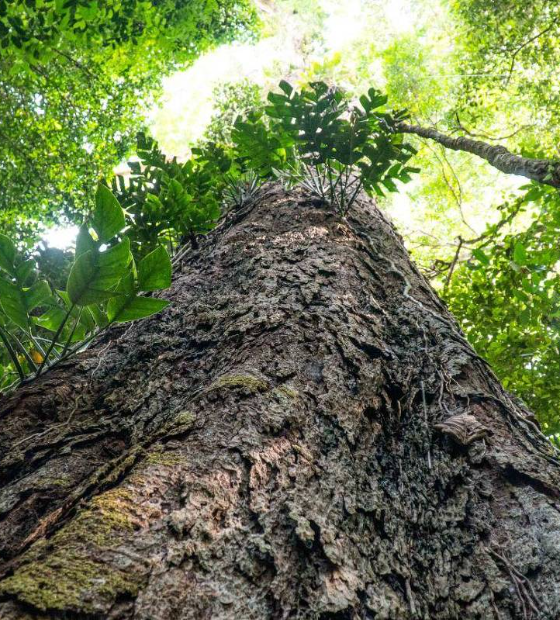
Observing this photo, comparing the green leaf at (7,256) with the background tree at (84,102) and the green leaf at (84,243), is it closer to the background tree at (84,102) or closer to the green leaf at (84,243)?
the green leaf at (84,243)

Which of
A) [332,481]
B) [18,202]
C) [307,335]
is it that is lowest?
[332,481]

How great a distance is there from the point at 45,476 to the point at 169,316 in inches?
31.2

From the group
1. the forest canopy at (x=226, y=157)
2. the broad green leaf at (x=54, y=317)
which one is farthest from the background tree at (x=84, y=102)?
the broad green leaf at (x=54, y=317)

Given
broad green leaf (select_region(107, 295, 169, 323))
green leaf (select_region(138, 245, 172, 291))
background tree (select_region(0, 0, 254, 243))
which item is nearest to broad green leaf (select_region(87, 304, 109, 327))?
broad green leaf (select_region(107, 295, 169, 323))

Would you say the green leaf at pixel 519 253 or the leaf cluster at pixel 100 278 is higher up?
the green leaf at pixel 519 253

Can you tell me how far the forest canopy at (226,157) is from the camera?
1.57m

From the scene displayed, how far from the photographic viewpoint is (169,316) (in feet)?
5.74

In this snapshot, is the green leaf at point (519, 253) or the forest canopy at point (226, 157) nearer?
the forest canopy at point (226, 157)

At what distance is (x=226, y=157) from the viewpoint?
3.31 metres

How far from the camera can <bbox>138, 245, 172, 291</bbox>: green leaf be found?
1.30 metres

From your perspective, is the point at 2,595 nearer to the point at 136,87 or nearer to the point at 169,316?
the point at 169,316

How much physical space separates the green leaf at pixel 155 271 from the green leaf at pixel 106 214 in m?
0.12

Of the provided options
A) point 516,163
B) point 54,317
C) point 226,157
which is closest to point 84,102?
point 226,157

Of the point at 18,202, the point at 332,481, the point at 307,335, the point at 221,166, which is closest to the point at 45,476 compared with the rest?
the point at 332,481
